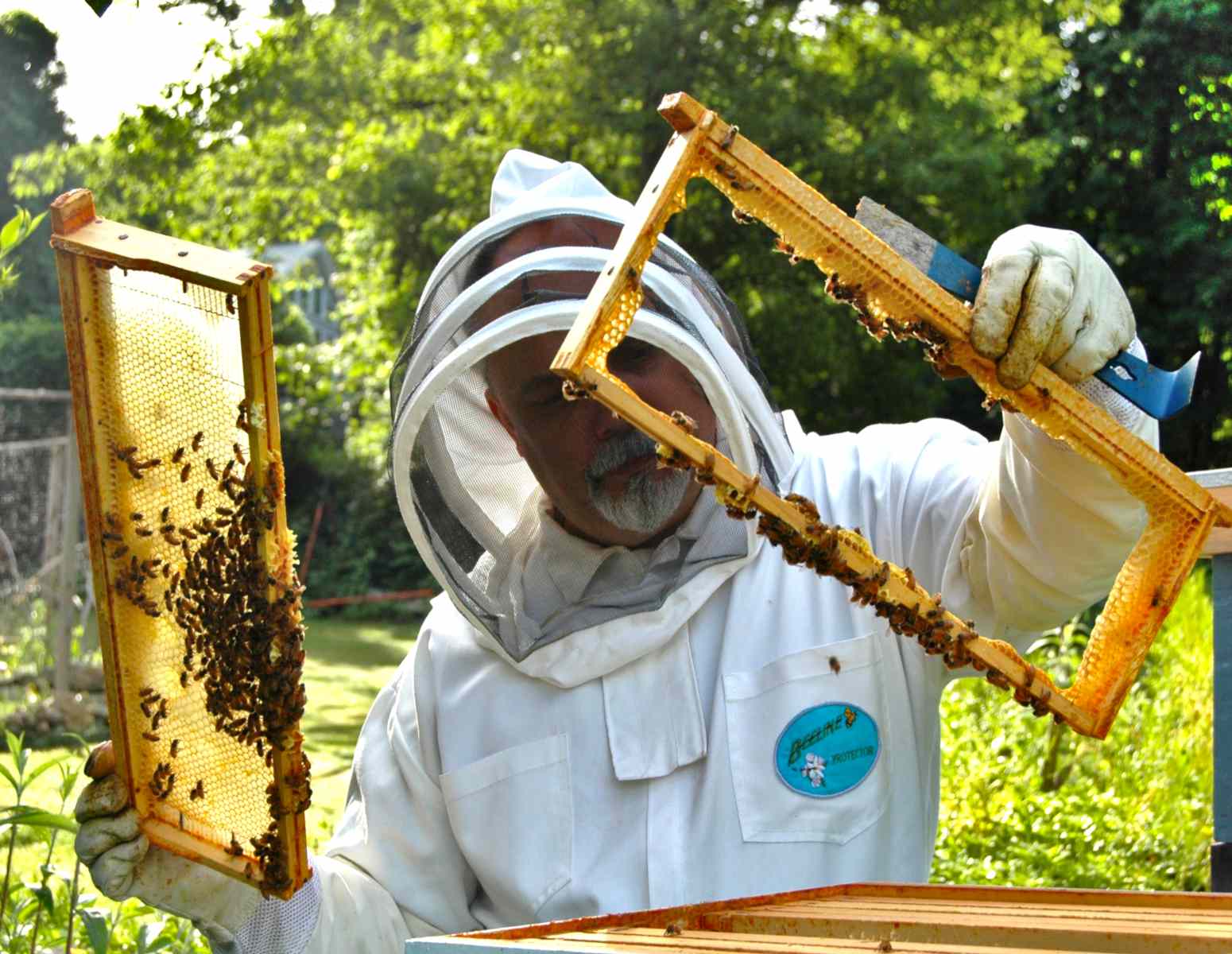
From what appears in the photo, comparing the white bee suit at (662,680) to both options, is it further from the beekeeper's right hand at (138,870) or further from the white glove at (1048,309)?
the white glove at (1048,309)

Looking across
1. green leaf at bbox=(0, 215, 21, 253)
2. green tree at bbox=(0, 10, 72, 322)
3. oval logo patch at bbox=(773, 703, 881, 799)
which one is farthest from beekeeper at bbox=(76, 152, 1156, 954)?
green tree at bbox=(0, 10, 72, 322)

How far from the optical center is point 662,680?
2.95 meters

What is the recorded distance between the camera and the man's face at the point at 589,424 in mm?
2918

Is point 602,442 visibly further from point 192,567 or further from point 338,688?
point 338,688

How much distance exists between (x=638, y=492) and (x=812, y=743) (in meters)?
0.62

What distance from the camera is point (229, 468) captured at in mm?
2205

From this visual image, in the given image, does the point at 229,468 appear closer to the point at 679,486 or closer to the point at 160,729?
the point at 160,729

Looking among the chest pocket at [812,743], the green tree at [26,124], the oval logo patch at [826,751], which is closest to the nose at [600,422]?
the chest pocket at [812,743]

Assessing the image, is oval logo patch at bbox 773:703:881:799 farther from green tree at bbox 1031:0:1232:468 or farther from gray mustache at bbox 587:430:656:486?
green tree at bbox 1031:0:1232:468

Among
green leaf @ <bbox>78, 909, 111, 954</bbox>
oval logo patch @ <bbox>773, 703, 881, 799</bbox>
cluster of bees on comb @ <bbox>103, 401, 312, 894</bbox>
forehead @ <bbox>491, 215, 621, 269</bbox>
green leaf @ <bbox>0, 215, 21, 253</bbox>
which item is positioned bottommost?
green leaf @ <bbox>78, 909, 111, 954</bbox>

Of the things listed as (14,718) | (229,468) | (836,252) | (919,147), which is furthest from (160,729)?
(919,147)

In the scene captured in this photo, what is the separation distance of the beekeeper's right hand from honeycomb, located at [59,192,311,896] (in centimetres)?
4

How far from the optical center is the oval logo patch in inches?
111

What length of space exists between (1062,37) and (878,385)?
4.58m
